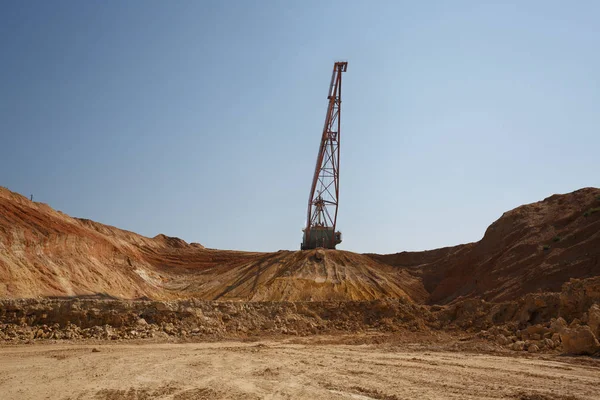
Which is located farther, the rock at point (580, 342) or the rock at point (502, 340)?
the rock at point (502, 340)

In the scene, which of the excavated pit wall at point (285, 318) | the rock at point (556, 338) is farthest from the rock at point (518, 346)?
the rock at point (556, 338)

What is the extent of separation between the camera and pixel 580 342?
1495 centimetres

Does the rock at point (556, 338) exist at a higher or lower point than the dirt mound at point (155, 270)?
lower

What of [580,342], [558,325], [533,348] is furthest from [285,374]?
[558,325]

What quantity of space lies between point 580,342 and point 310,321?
12.3 metres

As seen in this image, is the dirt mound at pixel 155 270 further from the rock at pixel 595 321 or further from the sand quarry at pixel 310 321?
the rock at pixel 595 321

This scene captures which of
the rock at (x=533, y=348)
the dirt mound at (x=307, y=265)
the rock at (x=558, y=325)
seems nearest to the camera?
the rock at (x=533, y=348)

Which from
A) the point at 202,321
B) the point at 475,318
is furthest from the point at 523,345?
the point at 202,321

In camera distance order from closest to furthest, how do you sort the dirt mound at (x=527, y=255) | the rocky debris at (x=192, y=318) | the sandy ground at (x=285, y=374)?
the sandy ground at (x=285, y=374) → the rocky debris at (x=192, y=318) → the dirt mound at (x=527, y=255)

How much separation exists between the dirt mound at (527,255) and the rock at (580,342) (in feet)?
42.3

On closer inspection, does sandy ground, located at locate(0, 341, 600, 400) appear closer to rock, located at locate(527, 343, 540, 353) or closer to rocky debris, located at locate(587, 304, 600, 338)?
rock, located at locate(527, 343, 540, 353)

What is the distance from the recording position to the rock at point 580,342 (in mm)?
14844

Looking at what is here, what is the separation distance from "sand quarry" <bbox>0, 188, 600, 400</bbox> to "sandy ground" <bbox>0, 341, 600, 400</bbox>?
60 mm

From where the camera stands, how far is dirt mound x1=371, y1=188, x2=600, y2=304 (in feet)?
95.7
